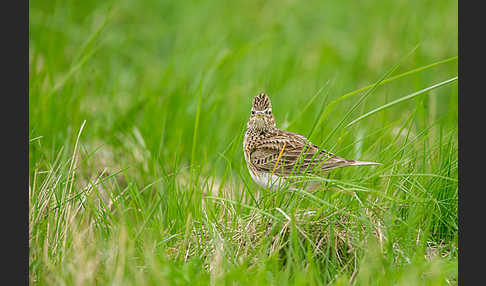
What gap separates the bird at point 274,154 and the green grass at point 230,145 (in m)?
0.14

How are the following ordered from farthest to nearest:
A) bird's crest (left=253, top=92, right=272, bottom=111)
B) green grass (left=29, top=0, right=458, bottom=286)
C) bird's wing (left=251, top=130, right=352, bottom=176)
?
1. bird's crest (left=253, top=92, right=272, bottom=111)
2. bird's wing (left=251, top=130, right=352, bottom=176)
3. green grass (left=29, top=0, right=458, bottom=286)

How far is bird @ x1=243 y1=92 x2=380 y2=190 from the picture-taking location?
4590 mm

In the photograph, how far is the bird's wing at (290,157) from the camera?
4.57 meters

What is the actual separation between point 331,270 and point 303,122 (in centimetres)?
268

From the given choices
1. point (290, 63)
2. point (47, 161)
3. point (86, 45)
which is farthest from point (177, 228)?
point (290, 63)

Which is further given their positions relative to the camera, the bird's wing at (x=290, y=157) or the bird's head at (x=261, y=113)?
the bird's head at (x=261, y=113)

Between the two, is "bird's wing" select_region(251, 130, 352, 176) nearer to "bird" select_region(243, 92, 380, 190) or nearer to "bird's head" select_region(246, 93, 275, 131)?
"bird" select_region(243, 92, 380, 190)

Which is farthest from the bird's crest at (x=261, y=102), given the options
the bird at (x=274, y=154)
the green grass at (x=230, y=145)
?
the green grass at (x=230, y=145)

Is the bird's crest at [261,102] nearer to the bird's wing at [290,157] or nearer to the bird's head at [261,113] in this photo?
the bird's head at [261,113]

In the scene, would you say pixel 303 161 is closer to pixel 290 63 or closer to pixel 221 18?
pixel 290 63

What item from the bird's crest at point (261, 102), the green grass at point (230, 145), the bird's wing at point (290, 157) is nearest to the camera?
the green grass at point (230, 145)

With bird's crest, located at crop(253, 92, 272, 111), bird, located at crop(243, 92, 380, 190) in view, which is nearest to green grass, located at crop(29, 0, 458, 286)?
bird, located at crop(243, 92, 380, 190)

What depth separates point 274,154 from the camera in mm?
4930

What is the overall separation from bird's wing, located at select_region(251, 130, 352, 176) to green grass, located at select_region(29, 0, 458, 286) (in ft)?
0.52
